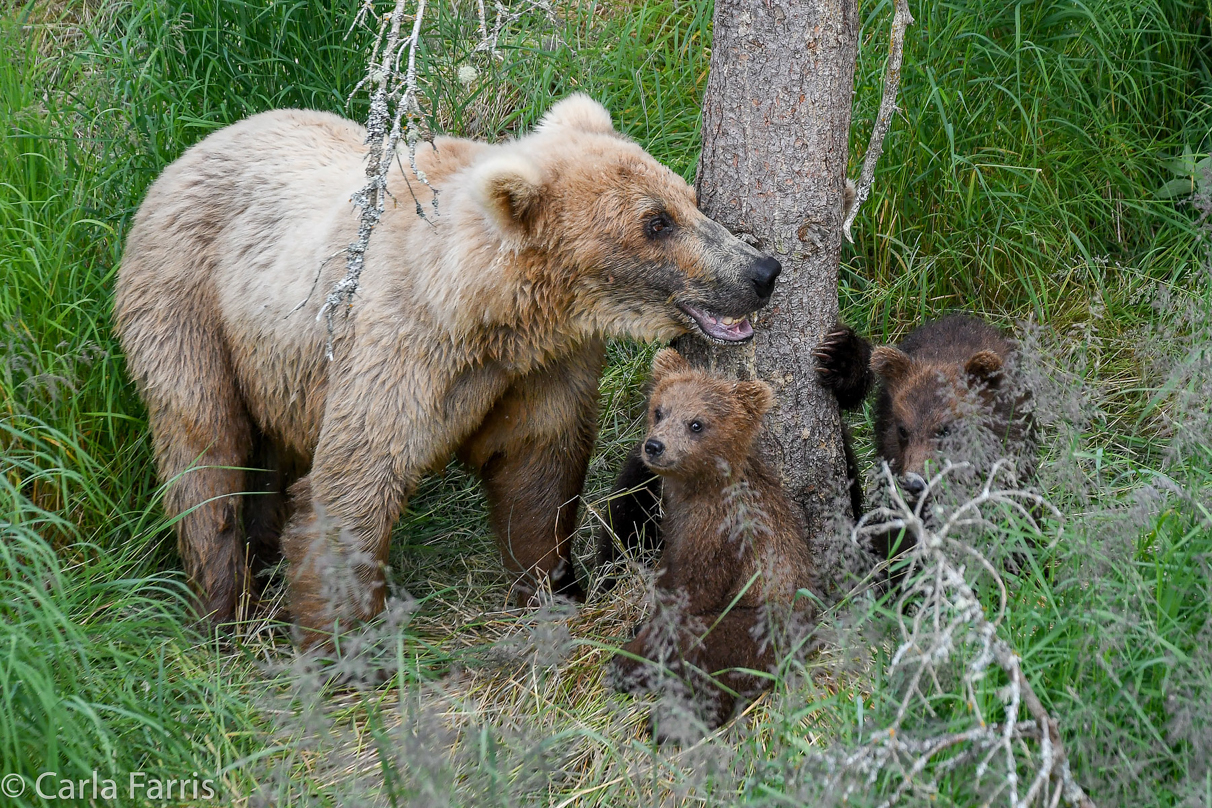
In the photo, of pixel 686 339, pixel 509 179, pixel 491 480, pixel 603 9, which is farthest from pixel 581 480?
pixel 603 9

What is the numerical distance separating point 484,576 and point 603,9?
3747 millimetres

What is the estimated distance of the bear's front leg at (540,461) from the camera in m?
4.35

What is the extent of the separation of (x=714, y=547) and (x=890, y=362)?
3.30ft

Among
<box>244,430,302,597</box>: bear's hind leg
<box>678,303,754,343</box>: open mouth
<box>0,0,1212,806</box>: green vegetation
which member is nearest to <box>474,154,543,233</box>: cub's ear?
<box>678,303,754,343</box>: open mouth

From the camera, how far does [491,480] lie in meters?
4.59

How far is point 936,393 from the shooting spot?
403cm

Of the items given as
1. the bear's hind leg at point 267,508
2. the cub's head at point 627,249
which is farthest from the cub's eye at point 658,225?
the bear's hind leg at point 267,508

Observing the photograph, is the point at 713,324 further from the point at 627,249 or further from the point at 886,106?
the point at 886,106

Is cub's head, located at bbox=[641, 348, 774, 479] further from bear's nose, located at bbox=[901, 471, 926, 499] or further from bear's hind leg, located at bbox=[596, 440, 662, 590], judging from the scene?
bear's hind leg, located at bbox=[596, 440, 662, 590]

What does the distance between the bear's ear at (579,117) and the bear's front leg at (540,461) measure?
0.84m

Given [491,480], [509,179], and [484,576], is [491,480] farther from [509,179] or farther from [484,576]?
[509,179]

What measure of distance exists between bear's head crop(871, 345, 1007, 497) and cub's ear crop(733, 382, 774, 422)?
53cm

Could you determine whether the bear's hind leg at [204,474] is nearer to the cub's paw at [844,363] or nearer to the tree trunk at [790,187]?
the tree trunk at [790,187]

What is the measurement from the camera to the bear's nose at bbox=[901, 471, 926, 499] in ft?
12.0
